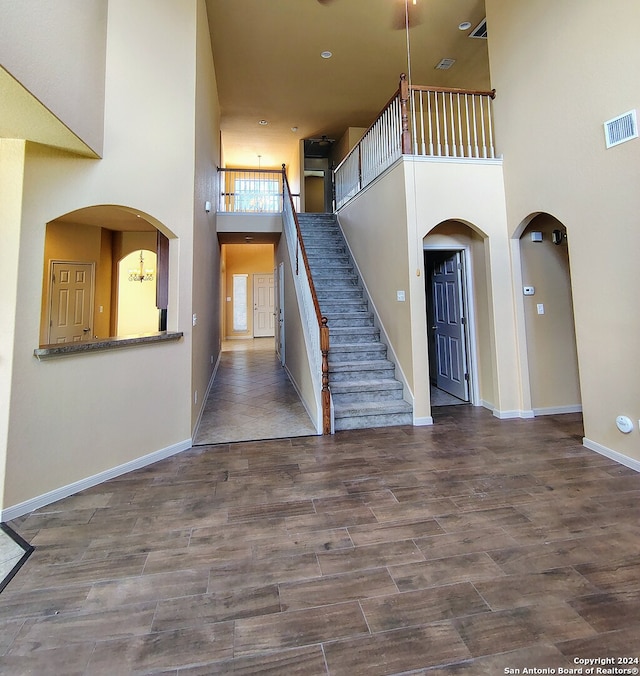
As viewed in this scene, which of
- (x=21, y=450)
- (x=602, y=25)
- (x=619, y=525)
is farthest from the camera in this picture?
(x=602, y=25)

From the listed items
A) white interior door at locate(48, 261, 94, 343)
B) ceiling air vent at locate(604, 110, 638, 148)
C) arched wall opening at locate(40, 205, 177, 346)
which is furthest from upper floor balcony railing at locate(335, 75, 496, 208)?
white interior door at locate(48, 261, 94, 343)

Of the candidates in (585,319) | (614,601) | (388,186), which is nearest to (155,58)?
(388,186)

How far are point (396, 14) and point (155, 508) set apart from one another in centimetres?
667

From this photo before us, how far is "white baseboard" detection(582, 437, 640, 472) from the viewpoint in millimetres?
2744

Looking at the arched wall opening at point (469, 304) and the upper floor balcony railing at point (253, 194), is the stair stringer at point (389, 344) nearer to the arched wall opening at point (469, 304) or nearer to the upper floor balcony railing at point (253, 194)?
the arched wall opening at point (469, 304)

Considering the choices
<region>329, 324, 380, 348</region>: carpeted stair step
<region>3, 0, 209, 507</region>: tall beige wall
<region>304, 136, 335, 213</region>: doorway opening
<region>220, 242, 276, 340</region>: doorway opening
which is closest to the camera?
<region>3, 0, 209, 507</region>: tall beige wall

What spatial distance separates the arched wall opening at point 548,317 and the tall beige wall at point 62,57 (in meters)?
4.40

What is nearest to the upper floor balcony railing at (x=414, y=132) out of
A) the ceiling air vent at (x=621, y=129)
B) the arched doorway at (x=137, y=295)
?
the ceiling air vent at (x=621, y=129)

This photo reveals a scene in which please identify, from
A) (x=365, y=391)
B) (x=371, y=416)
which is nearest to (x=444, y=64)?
(x=365, y=391)

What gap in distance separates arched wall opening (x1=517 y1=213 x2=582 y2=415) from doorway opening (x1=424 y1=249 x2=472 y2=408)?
75 centimetres

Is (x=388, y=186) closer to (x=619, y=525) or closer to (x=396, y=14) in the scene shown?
(x=396, y=14)

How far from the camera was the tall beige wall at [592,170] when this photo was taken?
8.93ft

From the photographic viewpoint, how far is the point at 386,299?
4668 millimetres

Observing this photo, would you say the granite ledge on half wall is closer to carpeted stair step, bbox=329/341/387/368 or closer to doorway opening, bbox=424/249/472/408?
carpeted stair step, bbox=329/341/387/368
